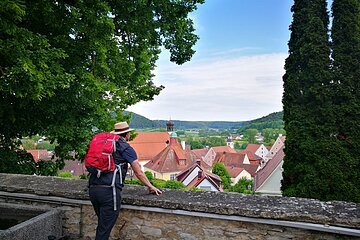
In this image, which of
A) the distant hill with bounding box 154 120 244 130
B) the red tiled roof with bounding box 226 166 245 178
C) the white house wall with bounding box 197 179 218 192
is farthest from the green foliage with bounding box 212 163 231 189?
the distant hill with bounding box 154 120 244 130

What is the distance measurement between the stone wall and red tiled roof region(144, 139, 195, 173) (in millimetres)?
49314

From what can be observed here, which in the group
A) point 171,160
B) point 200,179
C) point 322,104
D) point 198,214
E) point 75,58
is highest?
point 75,58

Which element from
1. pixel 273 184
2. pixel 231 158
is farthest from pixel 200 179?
pixel 231 158

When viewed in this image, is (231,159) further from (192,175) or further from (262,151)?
(192,175)

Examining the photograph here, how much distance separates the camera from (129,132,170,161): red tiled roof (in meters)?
66.7

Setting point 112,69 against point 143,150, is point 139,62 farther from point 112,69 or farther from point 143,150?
point 143,150

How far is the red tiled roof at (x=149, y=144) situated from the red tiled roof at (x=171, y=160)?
8.99 metres

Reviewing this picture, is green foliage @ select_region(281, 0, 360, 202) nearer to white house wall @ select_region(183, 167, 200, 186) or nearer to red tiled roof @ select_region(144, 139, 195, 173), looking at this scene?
white house wall @ select_region(183, 167, 200, 186)

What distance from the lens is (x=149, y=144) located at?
222ft

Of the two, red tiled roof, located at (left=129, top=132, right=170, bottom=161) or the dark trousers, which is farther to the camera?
red tiled roof, located at (left=129, top=132, right=170, bottom=161)

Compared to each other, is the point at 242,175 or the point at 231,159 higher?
the point at 231,159

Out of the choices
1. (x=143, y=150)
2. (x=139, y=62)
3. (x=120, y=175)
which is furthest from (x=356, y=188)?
(x=143, y=150)

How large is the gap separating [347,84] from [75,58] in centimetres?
1065

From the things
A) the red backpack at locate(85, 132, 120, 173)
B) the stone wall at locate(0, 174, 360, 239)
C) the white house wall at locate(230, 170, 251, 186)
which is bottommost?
the white house wall at locate(230, 170, 251, 186)
